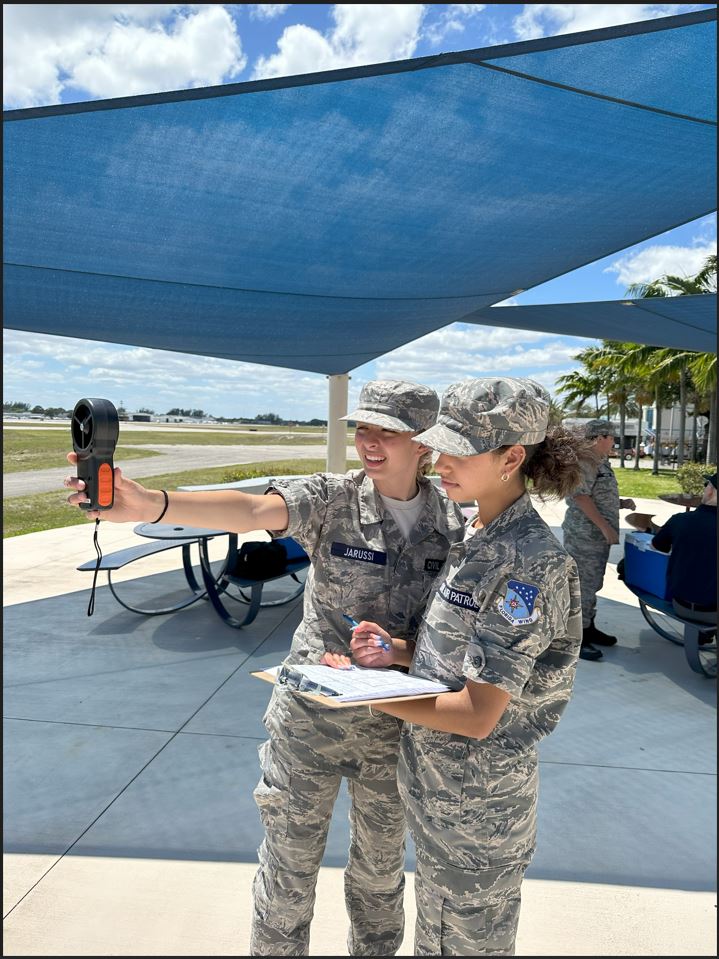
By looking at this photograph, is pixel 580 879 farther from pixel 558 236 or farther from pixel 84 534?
pixel 84 534

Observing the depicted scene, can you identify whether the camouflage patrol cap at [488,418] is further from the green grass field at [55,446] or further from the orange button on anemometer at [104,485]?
the green grass field at [55,446]

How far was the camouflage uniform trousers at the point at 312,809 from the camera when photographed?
67.4 inches

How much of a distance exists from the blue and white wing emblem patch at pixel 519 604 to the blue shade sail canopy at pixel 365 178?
1.76 metres

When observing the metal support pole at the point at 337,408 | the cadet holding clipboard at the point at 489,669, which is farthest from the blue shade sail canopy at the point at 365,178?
the metal support pole at the point at 337,408

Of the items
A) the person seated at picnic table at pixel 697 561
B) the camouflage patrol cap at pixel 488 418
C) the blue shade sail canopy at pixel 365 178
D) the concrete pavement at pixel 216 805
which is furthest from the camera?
the person seated at picnic table at pixel 697 561

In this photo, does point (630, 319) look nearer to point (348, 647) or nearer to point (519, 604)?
point (348, 647)

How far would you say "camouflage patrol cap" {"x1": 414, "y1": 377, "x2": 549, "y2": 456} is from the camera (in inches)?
54.8

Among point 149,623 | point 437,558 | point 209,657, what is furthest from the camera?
point 149,623

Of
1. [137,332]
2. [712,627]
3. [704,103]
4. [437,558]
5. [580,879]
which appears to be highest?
[704,103]

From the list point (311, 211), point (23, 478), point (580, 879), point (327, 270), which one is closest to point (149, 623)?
point (327, 270)

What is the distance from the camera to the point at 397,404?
1.77 meters

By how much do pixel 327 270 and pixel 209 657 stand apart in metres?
2.64

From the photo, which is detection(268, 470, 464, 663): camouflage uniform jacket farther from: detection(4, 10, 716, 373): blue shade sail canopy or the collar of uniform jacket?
detection(4, 10, 716, 373): blue shade sail canopy

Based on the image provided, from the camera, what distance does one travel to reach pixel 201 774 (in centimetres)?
309
